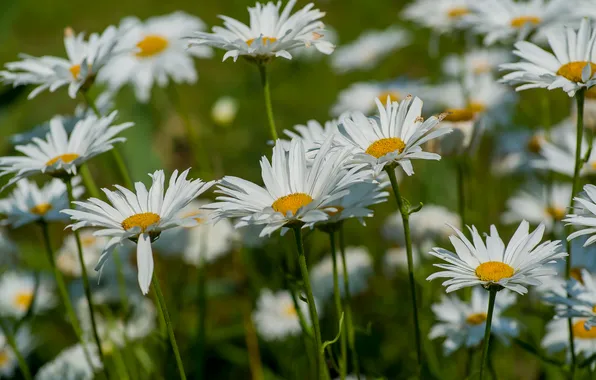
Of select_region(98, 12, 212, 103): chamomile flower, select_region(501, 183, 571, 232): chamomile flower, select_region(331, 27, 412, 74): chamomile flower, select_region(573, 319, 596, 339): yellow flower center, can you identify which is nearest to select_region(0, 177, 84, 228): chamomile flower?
select_region(98, 12, 212, 103): chamomile flower

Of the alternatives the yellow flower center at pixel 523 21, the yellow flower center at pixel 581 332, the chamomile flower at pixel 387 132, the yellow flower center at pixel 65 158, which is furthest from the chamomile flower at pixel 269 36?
the yellow flower center at pixel 581 332

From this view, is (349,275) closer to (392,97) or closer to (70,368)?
(392,97)

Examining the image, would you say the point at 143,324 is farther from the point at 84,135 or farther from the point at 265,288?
the point at 84,135

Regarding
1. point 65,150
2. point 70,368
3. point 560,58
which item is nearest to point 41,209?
point 65,150

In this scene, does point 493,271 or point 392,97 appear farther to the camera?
point 392,97

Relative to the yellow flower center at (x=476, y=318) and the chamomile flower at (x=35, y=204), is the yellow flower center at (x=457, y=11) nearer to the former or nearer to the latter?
the yellow flower center at (x=476, y=318)

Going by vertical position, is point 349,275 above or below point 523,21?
below

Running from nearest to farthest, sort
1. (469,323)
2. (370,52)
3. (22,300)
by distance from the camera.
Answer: (469,323)
(22,300)
(370,52)
